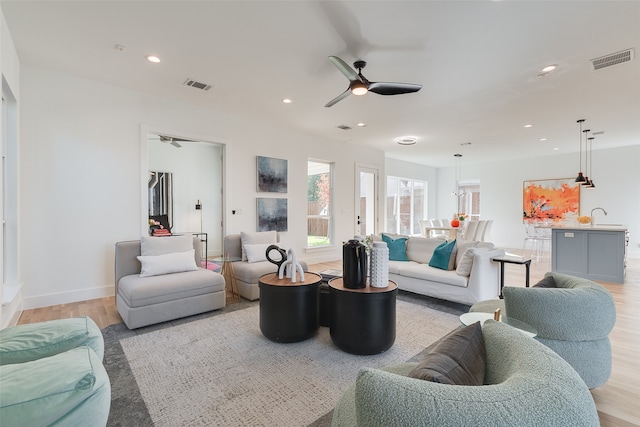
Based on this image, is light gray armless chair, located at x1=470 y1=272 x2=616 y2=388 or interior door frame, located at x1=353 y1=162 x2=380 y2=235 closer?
light gray armless chair, located at x1=470 y1=272 x2=616 y2=388

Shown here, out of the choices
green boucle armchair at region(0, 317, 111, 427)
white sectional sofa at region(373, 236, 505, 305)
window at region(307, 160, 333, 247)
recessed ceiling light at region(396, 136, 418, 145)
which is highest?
recessed ceiling light at region(396, 136, 418, 145)

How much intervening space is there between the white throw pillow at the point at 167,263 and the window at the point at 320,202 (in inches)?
132

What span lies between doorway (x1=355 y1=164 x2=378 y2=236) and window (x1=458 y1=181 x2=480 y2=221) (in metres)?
4.45

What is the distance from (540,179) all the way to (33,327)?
10.8 m

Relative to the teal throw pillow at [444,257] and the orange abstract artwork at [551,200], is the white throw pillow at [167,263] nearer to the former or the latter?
the teal throw pillow at [444,257]

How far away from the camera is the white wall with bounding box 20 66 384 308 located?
353cm

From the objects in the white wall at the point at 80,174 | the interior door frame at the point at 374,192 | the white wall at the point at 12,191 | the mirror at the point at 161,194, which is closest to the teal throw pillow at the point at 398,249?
the interior door frame at the point at 374,192

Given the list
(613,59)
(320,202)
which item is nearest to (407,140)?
(320,202)

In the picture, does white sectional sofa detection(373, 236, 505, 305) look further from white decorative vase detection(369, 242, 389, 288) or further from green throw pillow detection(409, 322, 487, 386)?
green throw pillow detection(409, 322, 487, 386)

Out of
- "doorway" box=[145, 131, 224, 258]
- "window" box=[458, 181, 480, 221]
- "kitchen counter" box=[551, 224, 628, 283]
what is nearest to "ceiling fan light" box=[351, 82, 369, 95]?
"doorway" box=[145, 131, 224, 258]

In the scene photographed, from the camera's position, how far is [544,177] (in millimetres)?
8711

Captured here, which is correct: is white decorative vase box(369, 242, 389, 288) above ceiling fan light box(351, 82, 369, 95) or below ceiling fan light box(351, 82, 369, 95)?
below

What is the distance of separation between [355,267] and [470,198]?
9.35 metres

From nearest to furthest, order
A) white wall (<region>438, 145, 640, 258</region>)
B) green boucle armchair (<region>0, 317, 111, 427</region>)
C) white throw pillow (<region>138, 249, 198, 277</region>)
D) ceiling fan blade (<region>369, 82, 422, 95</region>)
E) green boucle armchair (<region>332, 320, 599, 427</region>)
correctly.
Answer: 1. green boucle armchair (<region>332, 320, 599, 427</region>)
2. green boucle armchair (<region>0, 317, 111, 427</region>)
3. ceiling fan blade (<region>369, 82, 422, 95</region>)
4. white throw pillow (<region>138, 249, 198, 277</region>)
5. white wall (<region>438, 145, 640, 258</region>)
